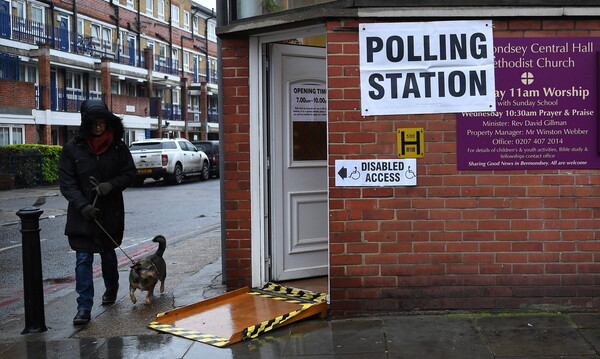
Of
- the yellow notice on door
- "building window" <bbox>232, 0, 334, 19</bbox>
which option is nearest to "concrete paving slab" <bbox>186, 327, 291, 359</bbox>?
the yellow notice on door

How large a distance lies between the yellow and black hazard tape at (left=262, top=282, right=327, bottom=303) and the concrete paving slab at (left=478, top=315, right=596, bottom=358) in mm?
1424

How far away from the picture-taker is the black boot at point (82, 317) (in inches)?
233

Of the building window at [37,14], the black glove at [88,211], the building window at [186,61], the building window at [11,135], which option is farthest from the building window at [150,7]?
the black glove at [88,211]

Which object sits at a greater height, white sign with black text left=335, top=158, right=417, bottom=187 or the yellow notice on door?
the yellow notice on door

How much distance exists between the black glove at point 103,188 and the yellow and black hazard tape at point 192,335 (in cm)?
127

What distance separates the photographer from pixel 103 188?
6.09m

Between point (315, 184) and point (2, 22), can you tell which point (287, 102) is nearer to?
point (315, 184)

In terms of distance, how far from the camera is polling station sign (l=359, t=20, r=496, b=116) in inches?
223

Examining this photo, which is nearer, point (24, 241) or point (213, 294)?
point (24, 241)

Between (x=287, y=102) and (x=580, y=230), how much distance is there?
295 centimetres

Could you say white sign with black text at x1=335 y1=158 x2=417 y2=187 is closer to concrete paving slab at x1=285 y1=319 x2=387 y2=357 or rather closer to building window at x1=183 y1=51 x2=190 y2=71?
concrete paving slab at x1=285 y1=319 x2=387 y2=357

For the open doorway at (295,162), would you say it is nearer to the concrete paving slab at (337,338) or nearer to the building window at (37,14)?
the concrete paving slab at (337,338)

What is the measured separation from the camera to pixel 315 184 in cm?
697

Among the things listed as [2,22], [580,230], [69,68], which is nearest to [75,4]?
[69,68]
